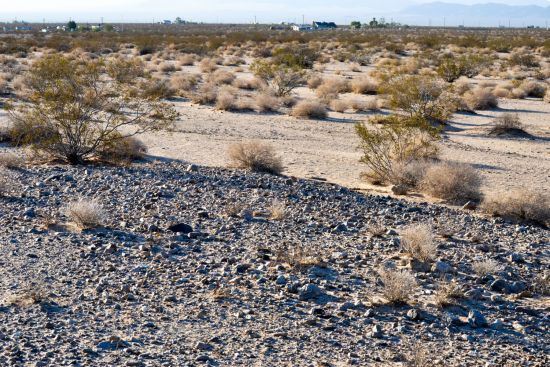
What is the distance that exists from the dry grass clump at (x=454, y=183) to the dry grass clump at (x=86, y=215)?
6.93 m

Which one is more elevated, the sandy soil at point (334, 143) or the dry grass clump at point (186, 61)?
the dry grass clump at point (186, 61)

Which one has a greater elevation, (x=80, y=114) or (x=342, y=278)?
(x=80, y=114)

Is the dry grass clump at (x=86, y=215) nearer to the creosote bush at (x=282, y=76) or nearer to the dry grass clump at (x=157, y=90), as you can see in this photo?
the dry grass clump at (x=157, y=90)

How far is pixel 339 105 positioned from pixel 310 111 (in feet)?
7.51

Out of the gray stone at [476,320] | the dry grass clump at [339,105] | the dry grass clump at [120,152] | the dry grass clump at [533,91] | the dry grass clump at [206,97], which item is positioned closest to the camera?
the gray stone at [476,320]

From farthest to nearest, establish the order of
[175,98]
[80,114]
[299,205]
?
[175,98] → [80,114] → [299,205]

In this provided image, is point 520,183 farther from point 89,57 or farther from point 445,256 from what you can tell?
point 89,57

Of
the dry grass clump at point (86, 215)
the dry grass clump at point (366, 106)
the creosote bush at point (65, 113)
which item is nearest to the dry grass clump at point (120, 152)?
the creosote bush at point (65, 113)

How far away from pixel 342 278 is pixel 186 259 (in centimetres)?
219

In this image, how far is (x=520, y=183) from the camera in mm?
17922

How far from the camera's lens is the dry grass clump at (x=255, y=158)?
17.7 metres

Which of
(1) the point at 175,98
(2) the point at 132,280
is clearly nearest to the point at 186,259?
(2) the point at 132,280

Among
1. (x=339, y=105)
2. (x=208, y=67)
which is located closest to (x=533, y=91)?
(x=339, y=105)

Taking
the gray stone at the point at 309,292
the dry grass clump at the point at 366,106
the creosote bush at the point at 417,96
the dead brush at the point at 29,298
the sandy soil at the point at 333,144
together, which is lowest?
the sandy soil at the point at 333,144
